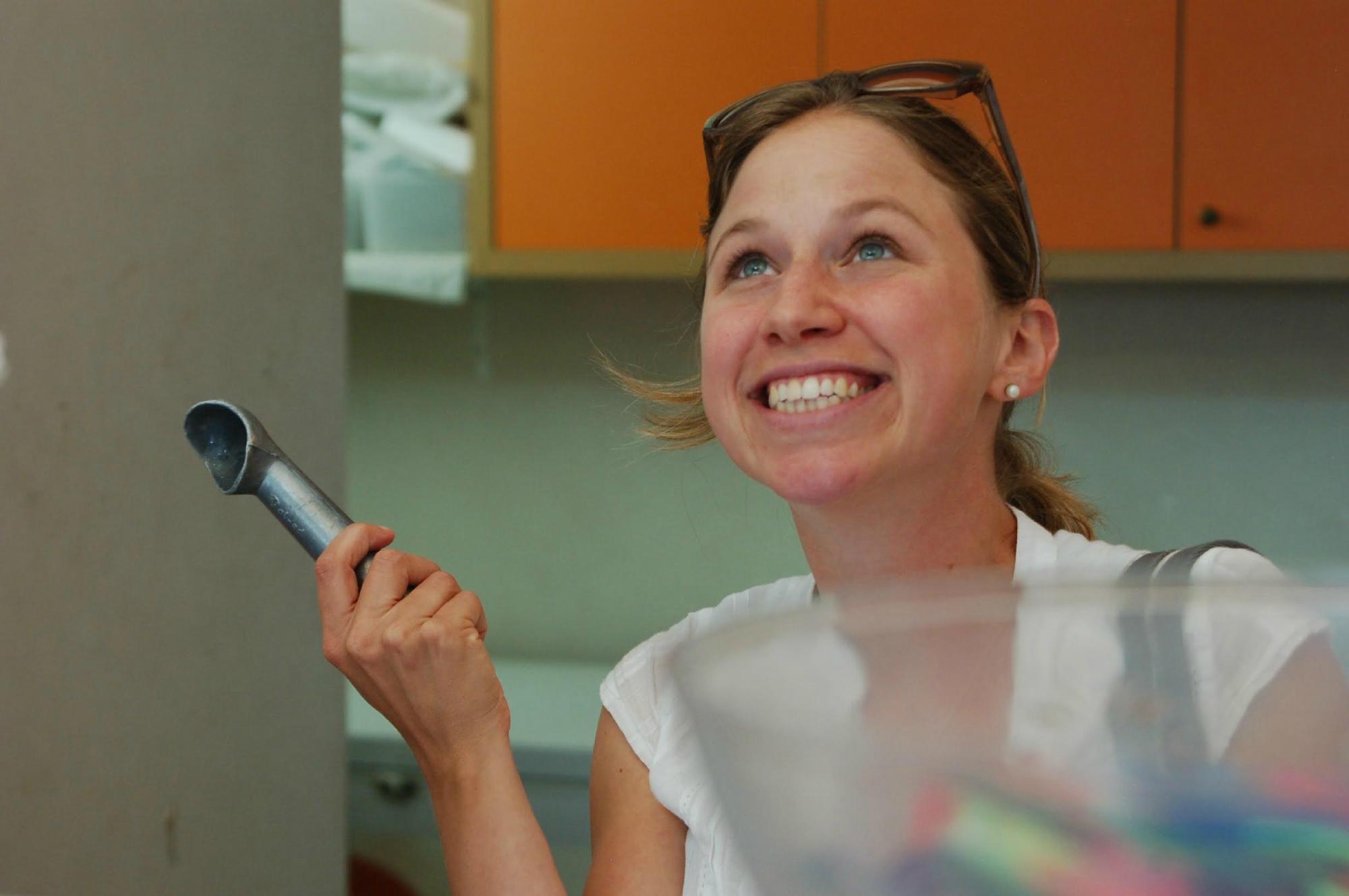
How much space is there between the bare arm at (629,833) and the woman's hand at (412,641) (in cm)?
17

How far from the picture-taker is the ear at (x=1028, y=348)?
2.89 feet

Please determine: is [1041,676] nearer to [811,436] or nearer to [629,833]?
[811,436]


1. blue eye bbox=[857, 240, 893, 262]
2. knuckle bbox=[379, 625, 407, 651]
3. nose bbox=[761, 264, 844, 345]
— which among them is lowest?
knuckle bbox=[379, 625, 407, 651]

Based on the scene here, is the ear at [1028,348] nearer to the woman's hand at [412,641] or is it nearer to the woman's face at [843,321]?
the woman's face at [843,321]

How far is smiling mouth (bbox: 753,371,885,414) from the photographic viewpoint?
0.78 metres

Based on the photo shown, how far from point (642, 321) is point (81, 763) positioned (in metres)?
1.19

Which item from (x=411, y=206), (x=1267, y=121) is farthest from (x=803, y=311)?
(x=411, y=206)

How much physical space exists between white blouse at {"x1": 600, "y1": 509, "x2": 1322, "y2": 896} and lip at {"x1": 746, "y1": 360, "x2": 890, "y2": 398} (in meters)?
0.15

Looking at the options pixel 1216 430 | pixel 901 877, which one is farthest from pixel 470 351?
pixel 901 877

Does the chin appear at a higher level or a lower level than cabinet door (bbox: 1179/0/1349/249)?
lower

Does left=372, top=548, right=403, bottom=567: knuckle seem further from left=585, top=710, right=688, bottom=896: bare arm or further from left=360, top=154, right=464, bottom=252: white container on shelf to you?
left=360, top=154, right=464, bottom=252: white container on shelf

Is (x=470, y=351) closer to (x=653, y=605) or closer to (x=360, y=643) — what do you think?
(x=653, y=605)

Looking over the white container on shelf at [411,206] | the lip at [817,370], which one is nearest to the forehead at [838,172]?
the lip at [817,370]

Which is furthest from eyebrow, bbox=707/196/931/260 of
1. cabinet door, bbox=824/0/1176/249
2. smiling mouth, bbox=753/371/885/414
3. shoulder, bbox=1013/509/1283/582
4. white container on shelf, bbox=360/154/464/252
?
white container on shelf, bbox=360/154/464/252
